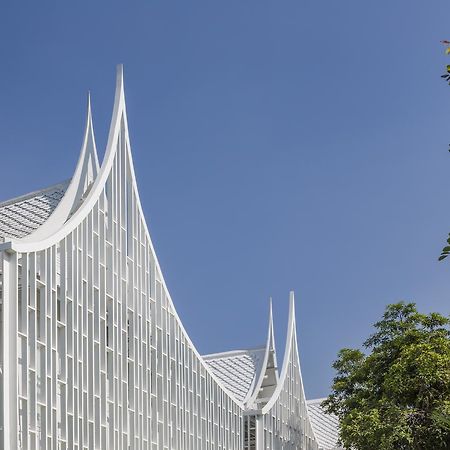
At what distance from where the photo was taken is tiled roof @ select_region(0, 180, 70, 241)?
879 inches

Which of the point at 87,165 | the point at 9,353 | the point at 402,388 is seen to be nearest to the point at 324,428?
the point at 402,388

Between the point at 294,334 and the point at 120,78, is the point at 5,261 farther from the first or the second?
the point at 294,334

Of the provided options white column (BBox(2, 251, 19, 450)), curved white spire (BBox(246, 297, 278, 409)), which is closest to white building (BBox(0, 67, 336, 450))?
white column (BBox(2, 251, 19, 450))

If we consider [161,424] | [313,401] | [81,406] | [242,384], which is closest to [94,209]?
[81,406]

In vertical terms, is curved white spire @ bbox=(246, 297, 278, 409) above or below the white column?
above

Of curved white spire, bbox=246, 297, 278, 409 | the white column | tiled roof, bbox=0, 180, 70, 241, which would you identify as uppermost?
tiled roof, bbox=0, 180, 70, 241

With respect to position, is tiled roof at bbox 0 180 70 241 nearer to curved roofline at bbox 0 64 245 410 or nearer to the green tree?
curved roofline at bbox 0 64 245 410

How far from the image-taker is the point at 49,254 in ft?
60.4

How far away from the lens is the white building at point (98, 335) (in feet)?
55.2

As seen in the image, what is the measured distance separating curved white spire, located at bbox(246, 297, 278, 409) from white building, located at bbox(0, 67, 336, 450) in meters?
3.34

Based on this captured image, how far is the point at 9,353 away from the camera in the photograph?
53.0ft

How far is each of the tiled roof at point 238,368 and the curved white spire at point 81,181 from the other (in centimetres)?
1293

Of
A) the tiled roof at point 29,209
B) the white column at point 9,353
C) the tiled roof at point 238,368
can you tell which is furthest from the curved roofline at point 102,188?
the tiled roof at point 238,368

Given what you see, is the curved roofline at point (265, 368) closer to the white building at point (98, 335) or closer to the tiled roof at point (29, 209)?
the white building at point (98, 335)
